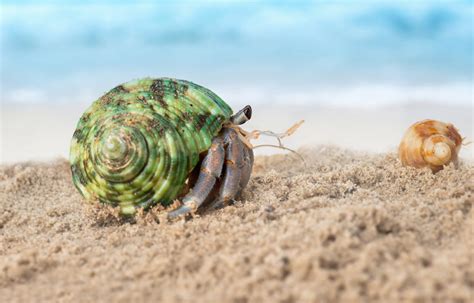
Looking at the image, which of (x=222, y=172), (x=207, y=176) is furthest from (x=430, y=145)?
(x=207, y=176)

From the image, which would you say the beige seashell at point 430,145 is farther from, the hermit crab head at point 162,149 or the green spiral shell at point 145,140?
the green spiral shell at point 145,140

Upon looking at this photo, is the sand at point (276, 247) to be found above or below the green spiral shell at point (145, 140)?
below

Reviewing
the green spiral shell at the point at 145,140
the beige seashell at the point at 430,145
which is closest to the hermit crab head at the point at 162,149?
the green spiral shell at the point at 145,140

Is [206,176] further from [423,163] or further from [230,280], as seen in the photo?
[423,163]

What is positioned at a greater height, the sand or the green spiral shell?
the green spiral shell

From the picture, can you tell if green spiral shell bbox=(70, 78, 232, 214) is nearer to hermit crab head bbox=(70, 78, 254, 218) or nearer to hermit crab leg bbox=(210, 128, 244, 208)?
hermit crab head bbox=(70, 78, 254, 218)

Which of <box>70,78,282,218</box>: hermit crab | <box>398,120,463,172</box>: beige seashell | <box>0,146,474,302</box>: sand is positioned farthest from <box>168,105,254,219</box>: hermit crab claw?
<box>398,120,463,172</box>: beige seashell

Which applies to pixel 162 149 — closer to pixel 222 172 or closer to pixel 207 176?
pixel 207 176
